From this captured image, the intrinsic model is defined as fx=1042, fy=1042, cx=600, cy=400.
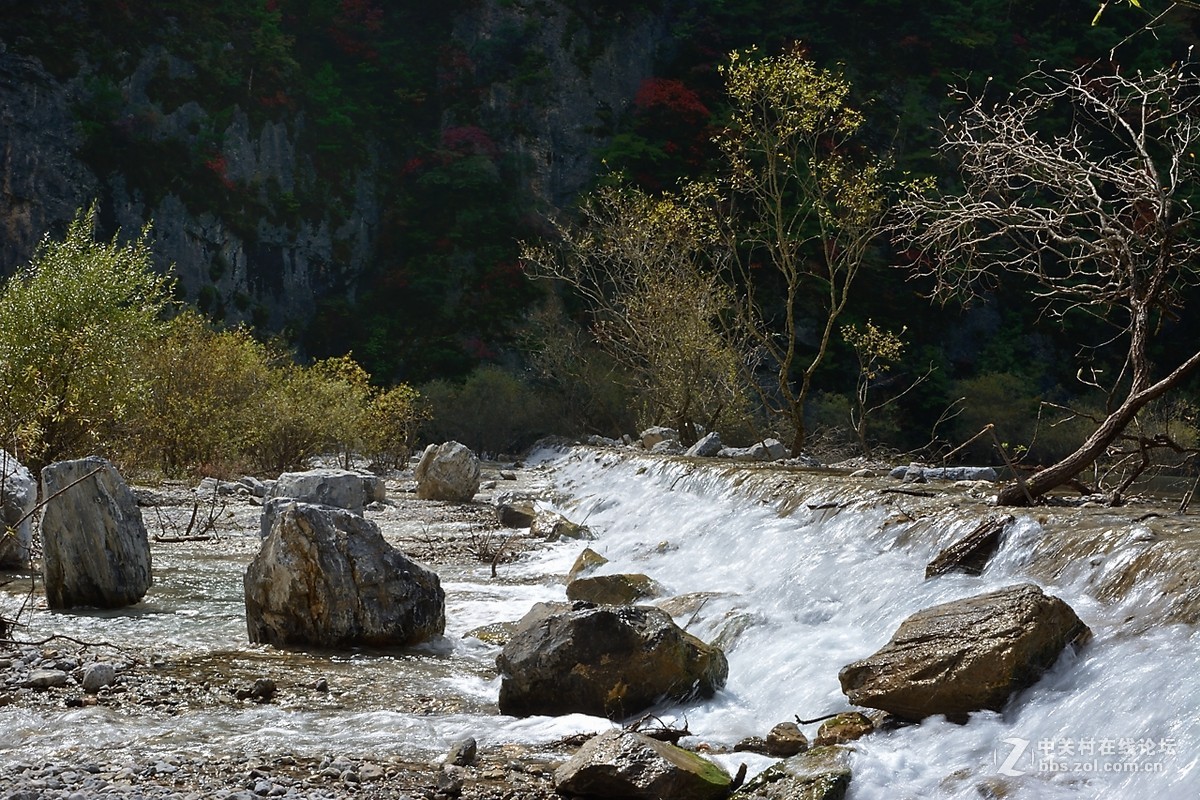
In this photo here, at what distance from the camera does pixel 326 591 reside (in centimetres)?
692

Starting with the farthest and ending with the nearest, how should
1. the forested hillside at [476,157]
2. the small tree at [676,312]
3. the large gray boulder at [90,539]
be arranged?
the forested hillside at [476,157], the small tree at [676,312], the large gray boulder at [90,539]

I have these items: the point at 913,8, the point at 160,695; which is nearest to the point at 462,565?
the point at 160,695

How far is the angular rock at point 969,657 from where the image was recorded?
444 cm

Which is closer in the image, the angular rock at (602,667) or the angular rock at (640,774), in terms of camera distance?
the angular rock at (640,774)

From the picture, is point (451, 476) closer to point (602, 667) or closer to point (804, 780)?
point (602, 667)

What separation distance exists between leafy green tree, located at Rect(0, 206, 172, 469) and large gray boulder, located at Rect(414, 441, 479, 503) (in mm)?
6065

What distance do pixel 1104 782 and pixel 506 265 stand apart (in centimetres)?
3760

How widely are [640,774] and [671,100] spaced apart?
1616 inches

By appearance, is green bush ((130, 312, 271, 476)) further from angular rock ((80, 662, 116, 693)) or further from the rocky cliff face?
angular rock ((80, 662, 116, 693))

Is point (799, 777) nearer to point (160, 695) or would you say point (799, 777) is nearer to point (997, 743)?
point (997, 743)

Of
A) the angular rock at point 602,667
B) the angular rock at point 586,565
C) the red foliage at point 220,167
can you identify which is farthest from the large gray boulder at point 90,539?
the red foliage at point 220,167

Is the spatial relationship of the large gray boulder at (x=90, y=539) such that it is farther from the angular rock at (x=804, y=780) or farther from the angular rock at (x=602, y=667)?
the angular rock at (x=804, y=780)

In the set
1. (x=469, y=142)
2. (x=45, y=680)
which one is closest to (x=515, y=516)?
(x=45, y=680)

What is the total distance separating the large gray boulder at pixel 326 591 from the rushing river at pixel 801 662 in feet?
0.74
